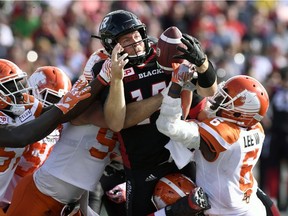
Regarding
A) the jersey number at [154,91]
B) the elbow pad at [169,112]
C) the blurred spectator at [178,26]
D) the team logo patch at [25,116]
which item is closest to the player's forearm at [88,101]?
the jersey number at [154,91]

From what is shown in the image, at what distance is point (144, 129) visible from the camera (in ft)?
19.8

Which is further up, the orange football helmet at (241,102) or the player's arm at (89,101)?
the player's arm at (89,101)

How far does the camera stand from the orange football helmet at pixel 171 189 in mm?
5887

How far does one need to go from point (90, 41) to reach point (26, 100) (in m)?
7.15

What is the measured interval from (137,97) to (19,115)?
2.95ft

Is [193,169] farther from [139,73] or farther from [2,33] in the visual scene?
[2,33]

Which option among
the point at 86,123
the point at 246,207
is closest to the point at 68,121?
the point at 86,123

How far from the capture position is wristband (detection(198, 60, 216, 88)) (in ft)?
18.8

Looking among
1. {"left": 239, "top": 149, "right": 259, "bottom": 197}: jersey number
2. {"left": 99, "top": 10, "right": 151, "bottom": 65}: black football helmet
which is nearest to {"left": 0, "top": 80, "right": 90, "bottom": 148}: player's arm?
{"left": 99, "top": 10, "right": 151, "bottom": 65}: black football helmet

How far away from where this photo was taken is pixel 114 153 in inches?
252

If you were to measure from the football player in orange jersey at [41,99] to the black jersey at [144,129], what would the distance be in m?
0.76

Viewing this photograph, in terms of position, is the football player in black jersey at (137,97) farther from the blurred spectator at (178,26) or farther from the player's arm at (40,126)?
the blurred spectator at (178,26)

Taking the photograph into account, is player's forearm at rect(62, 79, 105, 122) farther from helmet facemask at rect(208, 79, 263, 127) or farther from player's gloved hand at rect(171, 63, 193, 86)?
helmet facemask at rect(208, 79, 263, 127)

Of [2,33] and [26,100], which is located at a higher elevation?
[26,100]
